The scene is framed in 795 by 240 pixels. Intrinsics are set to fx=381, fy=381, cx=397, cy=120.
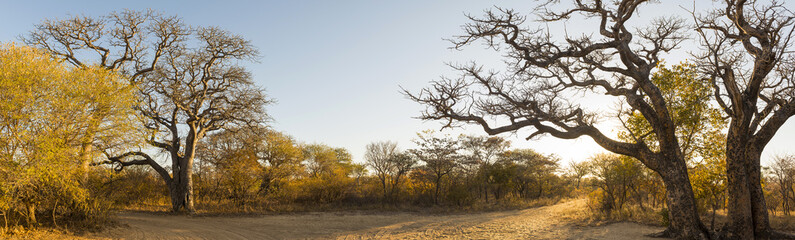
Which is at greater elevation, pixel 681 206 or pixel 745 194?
pixel 745 194

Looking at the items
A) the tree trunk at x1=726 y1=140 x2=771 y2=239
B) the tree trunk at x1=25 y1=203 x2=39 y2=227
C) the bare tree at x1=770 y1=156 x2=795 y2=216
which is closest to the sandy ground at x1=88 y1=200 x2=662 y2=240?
the tree trunk at x1=25 y1=203 x2=39 y2=227

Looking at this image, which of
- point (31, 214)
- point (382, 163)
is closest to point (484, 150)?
point (382, 163)

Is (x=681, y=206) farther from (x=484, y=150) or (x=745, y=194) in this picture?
(x=484, y=150)

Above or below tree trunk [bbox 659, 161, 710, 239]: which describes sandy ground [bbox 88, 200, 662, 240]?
below

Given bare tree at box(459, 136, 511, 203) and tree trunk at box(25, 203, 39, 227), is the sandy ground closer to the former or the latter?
tree trunk at box(25, 203, 39, 227)

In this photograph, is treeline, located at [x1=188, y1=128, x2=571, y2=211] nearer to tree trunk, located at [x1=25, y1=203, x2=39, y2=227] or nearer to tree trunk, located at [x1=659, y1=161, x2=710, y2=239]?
tree trunk, located at [x1=25, y1=203, x2=39, y2=227]

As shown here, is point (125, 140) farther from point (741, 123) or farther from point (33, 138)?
point (741, 123)

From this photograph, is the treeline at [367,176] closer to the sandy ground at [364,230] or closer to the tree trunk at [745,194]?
the sandy ground at [364,230]

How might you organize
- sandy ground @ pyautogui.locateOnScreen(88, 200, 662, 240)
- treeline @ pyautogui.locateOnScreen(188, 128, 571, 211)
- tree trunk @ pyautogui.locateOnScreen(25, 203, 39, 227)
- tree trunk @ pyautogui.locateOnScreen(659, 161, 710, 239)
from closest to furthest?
tree trunk @ pyautogui.locateOnScreen(659, 161, 710, 239) → tree trunk @ pyautogui.locateOnScreen(25, 203, 39, 227) → sandy ground @ pyautogui.locateOnScreen(88, 200, 662, 240) → treeline @ pyautogui.locateOnScreen(188, 128, 571, 211)

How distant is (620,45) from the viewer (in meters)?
9.62

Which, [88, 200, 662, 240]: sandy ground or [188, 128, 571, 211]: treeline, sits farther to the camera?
[188, 128, 571, 211]: treeline

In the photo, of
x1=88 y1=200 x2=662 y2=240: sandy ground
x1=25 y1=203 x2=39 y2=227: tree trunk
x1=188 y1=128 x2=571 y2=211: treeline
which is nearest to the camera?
x1=25 y1=203 x2=39 y2=227: tree trunk

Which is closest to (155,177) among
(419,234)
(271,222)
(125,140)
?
(271,222)

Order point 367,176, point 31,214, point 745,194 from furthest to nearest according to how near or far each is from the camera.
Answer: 1. point 367,176
2. point 31,214
3. point 745,194
